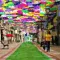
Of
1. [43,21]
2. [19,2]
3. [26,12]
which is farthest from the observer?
[43,21]

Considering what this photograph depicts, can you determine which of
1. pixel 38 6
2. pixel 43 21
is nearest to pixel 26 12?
pixel 38 6

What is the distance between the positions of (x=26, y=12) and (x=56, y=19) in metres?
9.17

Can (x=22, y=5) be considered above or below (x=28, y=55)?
above

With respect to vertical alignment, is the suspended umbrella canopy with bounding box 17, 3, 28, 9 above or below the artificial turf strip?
above

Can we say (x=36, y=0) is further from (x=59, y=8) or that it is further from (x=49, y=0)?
(x=59, y=8)

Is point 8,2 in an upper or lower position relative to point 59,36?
upper

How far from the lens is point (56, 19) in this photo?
1980 inches

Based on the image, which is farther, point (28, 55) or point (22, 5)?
point (22, 5)

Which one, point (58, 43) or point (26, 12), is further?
point (58, 43)

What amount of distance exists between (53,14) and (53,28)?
6308mm

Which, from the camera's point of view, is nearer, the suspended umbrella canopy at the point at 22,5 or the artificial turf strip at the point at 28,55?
the artificial turf strip at the point at 28,55

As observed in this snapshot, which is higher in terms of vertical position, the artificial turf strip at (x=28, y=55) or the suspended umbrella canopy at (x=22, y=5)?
Answer: the suspended umbrella canopy at (x=22, y=5)

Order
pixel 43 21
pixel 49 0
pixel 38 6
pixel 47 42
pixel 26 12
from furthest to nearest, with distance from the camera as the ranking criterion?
pixel 43 21 → pixel 26 12 → pixel 38 6 → pixel 49 0 → pixel 47 42

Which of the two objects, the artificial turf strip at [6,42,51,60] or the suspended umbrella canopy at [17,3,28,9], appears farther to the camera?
the suspended umbrella canopy at [17,3,28,9]
